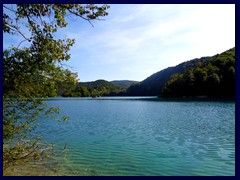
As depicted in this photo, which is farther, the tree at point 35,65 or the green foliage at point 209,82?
the green foliage at point 209,82

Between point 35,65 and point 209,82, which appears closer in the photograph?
point 35,65

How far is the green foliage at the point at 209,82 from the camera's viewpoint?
139375 millimetres

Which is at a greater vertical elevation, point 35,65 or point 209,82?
point 209,82

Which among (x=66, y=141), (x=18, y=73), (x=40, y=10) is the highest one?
(x=40, y=10)

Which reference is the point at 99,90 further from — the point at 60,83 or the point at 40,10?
the point at 40,10

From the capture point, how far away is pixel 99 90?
986 centimetres

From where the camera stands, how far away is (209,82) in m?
144

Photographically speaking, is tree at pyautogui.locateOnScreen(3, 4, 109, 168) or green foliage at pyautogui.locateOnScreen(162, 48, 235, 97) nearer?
tree at pyautogui.locateOnScreen(3, 4, 109, 168)

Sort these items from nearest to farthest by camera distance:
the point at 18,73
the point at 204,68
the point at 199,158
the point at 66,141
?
the point at 18,73, the point at 199,158, the point at 66,141, the point at 204,68

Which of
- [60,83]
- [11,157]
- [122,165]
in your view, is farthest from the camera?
[122,165]

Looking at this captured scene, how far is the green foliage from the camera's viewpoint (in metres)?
139

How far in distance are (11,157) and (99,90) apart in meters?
6.36

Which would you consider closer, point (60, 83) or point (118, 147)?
point (60, 83)
